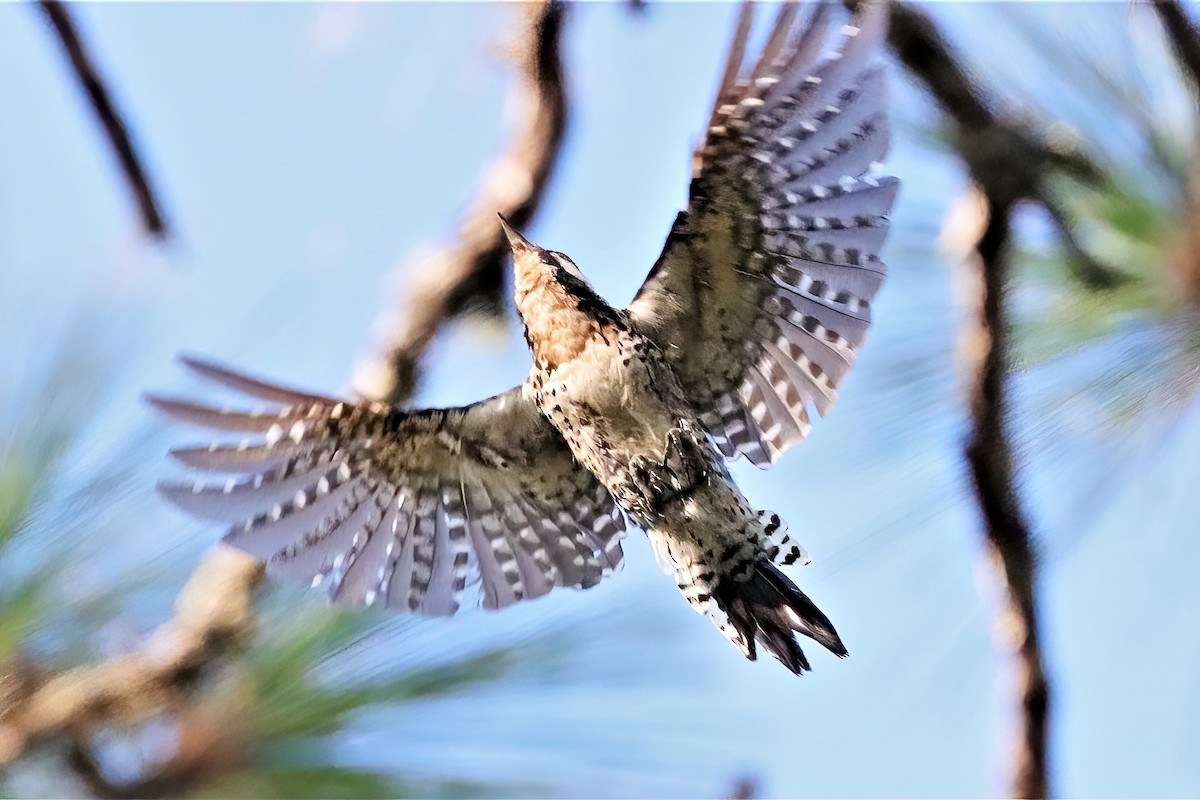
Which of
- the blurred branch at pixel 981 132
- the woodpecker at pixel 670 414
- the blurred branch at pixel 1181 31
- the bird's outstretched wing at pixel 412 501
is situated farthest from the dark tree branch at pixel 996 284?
the bird's outstretched wing at pixel 412 501

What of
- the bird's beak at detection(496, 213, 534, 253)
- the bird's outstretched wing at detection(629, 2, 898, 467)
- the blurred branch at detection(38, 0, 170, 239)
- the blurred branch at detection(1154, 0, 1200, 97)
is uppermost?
the blurred branch at detection(38, 0, 170, 239)

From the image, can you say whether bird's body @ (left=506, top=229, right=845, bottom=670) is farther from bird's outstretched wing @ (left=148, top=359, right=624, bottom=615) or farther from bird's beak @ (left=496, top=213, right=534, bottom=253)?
bird's outstretched wing @ (left=148, top=359, right=624, bottom=615)

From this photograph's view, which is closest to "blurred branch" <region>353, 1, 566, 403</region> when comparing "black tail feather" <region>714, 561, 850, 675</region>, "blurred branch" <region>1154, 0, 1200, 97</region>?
"black tail feather" <region>714, 561, 850, 675</region>

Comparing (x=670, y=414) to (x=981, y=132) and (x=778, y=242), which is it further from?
(x=981, y=132)

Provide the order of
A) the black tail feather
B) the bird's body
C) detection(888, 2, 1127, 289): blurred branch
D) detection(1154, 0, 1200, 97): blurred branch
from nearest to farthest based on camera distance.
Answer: detection(1154, 0, 1200, 97): blurred branch
detection(888, 2, 1127, 289): blurred branch
the black tail feather
the bird's body

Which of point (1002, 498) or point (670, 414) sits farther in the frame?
point (670, 414)

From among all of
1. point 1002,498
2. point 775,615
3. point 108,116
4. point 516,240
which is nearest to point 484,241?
point 516,240
